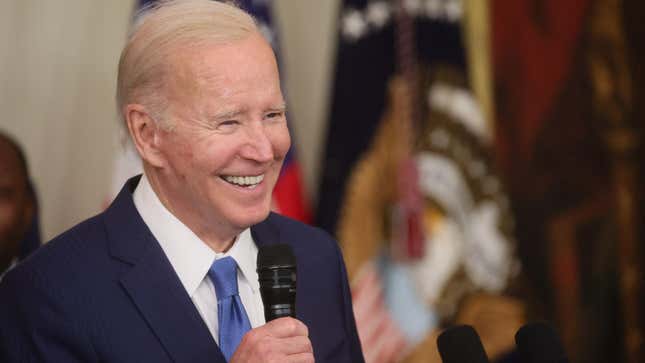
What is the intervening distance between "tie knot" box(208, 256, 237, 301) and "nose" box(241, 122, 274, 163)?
238 mm

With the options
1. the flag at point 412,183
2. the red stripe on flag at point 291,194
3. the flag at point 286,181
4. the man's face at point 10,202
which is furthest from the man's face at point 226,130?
the flag at point 412,183

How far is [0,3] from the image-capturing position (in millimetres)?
4023

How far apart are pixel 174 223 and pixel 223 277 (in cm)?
14

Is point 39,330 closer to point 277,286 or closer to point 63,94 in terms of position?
point 277,286

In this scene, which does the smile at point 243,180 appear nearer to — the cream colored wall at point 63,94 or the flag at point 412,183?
the cream colored wall at point 63,94

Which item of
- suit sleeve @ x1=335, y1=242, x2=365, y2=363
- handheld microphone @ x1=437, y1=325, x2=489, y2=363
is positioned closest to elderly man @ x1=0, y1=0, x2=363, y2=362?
suit sleeve @ x1=335, y1=242, x2=365, y2=363

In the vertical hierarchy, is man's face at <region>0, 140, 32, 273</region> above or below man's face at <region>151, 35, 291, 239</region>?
below

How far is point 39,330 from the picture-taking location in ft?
6.04

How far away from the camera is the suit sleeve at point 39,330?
183cm

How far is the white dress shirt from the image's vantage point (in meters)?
2.00

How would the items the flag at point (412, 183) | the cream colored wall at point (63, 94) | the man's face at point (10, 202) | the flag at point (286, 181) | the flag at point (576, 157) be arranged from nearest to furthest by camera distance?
the man's face at point (10, 202) → the cream colored wall at point (63, 94) → the flag at point (286, 181) → the flag at point (412, 183) → the flag at point (576, 157)

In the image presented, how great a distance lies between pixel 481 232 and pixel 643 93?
1.10 meters

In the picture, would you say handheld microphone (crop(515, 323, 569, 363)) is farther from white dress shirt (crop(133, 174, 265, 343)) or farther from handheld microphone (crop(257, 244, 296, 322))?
white dress shirt (crop(133, 174, 265, 343))

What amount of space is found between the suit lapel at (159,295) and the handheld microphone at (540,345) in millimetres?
560
